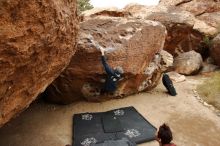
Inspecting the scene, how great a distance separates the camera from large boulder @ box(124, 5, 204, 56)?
604 inches

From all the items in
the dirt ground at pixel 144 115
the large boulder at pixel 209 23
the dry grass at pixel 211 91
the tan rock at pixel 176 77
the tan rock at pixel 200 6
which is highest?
the tan rock at pixel 200 6

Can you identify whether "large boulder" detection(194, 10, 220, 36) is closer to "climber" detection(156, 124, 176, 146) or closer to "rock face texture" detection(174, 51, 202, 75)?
"rock face texture" detection(174, 51, 202, 75)

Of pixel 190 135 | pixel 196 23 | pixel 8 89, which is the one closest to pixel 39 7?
pixel 8 89

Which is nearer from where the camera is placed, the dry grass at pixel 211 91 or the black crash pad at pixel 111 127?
the black crash pad at pixel 111 127

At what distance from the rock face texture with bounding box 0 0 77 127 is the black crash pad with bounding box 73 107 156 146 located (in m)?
2.37

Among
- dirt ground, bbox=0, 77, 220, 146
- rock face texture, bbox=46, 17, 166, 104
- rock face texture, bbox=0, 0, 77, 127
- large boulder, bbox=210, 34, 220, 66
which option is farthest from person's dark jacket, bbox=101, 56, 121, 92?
large boulder, bbox=210, 34, 220, 66

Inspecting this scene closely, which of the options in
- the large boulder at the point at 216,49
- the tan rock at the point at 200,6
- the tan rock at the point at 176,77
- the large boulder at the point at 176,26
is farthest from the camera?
the tan rock at the point at 200,6

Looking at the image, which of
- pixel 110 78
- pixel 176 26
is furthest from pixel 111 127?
pixel 176 26

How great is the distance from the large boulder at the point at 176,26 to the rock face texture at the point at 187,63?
0.97 meters

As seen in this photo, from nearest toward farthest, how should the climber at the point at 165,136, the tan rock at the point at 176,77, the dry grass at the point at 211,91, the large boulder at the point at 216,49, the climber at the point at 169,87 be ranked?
the climber at the point at 165,136
the dry grass at the point at 211,91
the climber at the point at 169,87
the tan rock at the point at 176,77
the large boulder at the point at 216,49

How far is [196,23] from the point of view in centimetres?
1717

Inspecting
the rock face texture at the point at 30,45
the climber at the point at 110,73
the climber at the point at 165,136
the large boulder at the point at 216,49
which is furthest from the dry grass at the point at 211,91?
the rock face texture at the point at 30,45

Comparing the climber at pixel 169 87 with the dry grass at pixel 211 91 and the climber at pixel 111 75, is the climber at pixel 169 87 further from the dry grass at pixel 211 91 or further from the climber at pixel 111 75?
the climber at pixel 111 75

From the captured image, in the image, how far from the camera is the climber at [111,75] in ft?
31.6
